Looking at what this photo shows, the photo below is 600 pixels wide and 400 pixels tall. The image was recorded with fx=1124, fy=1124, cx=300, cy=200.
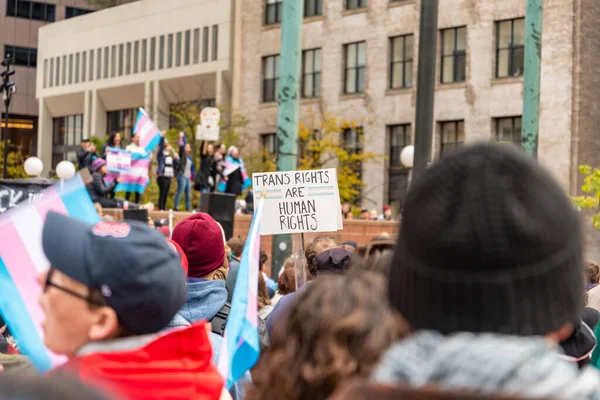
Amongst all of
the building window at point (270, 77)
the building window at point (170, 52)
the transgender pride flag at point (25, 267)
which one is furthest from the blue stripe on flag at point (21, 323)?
the building window at point (170, 52)

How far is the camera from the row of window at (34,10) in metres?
84.9

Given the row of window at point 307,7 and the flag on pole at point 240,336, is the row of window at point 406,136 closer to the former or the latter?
the row of window at point 307,7

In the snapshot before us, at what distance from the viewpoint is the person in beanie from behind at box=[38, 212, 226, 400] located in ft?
9.08

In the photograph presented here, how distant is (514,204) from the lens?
2.01 metres

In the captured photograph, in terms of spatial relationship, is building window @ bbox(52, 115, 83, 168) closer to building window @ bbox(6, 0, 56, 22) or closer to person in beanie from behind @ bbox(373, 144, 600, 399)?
building window @ bbox(6, 0, 56, 22)

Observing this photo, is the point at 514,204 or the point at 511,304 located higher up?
the point at 514,204

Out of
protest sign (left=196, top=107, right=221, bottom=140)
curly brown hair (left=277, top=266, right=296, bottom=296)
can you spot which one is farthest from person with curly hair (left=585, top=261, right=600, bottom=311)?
protest sign (left=196, top=107, right=221, bottom=140)

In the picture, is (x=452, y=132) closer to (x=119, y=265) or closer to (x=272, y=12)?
(x=272, y=12)

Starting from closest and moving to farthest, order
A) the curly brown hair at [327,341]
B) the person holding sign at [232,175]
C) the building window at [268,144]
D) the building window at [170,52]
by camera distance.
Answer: the curly brown hair at [327,341] < the person holding sign at [232,175] < the building window at [268,144] < the building window at [170,52]

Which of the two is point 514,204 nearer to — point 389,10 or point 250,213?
point 250,213

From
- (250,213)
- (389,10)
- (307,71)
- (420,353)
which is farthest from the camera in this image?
(307,71)

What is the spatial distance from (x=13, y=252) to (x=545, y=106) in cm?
3980

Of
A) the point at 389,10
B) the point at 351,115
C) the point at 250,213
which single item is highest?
the point at 389,10

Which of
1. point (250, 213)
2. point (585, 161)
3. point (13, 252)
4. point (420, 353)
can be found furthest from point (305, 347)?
point (585, 161)
